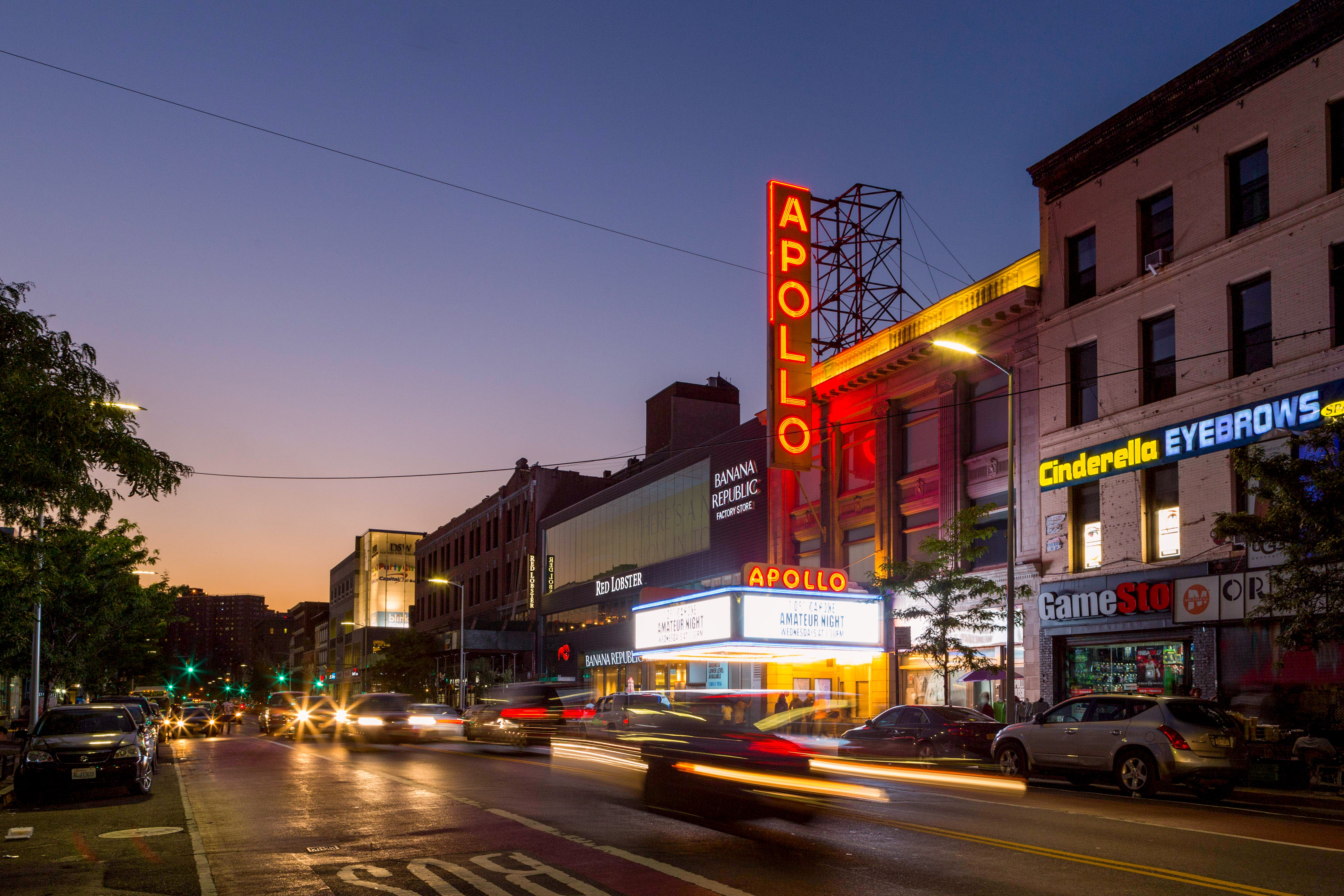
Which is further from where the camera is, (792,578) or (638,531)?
(638,531)

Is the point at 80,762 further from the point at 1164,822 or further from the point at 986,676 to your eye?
the point at 986,676

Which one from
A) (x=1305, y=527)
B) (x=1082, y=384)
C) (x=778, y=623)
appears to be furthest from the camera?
(x=778, y=623)

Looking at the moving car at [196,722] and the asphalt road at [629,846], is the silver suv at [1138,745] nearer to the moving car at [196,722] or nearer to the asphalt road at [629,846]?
the asphalt road at [629,846]

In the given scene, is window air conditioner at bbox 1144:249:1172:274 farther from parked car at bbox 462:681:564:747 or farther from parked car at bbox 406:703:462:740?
parked car at bbox 406:703:462:740

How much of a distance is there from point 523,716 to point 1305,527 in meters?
21.4

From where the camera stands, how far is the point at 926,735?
25.3 meters

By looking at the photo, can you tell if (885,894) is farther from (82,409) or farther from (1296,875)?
(82,409)

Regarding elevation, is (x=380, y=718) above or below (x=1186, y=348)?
below

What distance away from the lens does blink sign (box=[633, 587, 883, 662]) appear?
114ft

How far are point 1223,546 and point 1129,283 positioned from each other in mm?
7092

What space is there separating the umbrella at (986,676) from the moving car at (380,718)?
16.0 metres

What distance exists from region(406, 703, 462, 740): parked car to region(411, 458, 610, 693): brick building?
23271 millimetres

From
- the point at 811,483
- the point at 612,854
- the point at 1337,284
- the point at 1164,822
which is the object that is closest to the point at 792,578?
the point at 811,483

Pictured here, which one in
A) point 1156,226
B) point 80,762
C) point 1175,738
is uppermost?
point 1156,226
